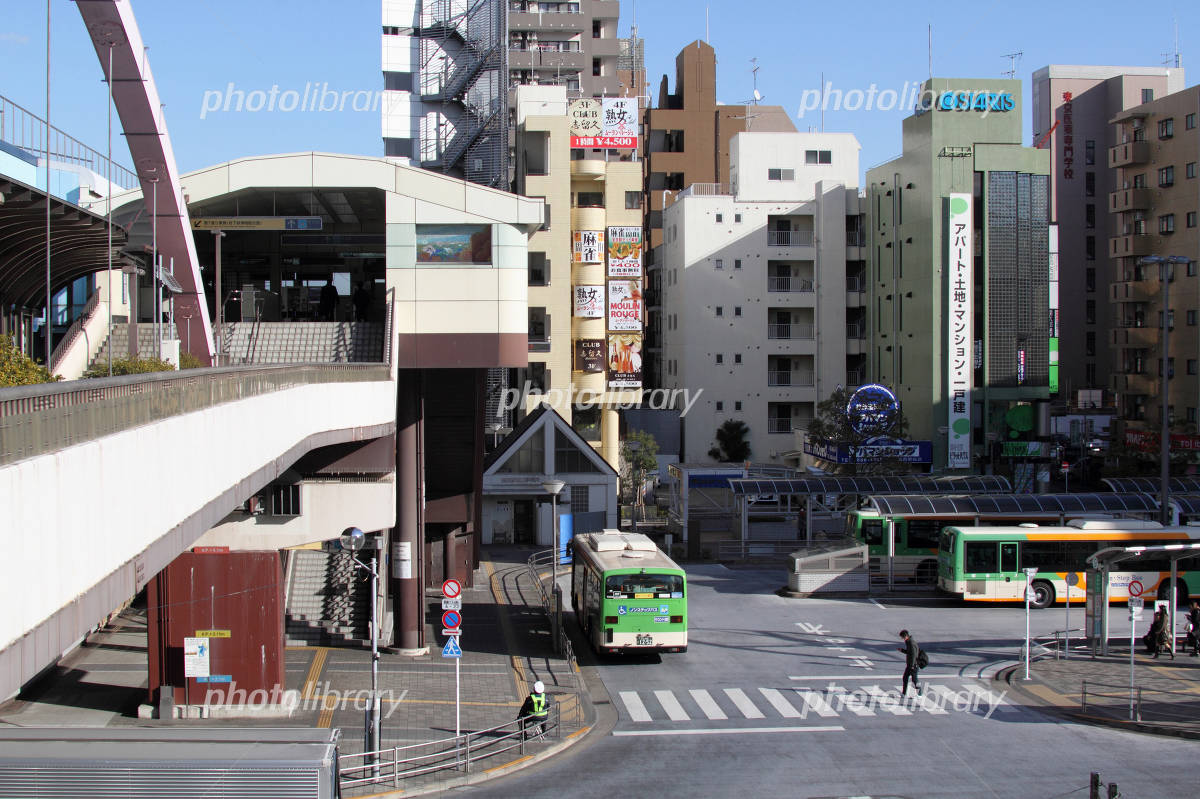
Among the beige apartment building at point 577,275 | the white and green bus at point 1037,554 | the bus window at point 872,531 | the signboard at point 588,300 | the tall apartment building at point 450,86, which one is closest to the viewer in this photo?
the white and green bus at point 1037,554

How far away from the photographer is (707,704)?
21062mm

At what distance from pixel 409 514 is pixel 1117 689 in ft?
51.0

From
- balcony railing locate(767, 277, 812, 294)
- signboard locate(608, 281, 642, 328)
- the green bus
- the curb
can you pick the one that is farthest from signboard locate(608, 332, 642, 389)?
the curb

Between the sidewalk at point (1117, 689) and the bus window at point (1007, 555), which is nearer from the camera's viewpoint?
the sidewalk at point (1117, 689)

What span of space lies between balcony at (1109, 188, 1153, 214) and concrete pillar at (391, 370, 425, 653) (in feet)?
170

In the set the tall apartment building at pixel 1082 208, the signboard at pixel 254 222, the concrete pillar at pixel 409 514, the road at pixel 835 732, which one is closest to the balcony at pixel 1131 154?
the tall apartment building at pixel 1082 208

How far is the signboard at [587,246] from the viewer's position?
5181 cm

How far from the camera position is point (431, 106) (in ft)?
199

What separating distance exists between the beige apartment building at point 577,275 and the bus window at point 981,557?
81.1ft

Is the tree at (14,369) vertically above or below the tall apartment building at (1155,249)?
below

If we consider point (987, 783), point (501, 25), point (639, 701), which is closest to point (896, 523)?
point (639, 701)

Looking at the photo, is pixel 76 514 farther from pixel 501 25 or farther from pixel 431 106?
pixel 431 106

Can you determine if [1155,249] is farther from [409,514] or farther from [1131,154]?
[409,514]

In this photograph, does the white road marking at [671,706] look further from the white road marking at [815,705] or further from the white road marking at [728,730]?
the white road marking at [815,705]
